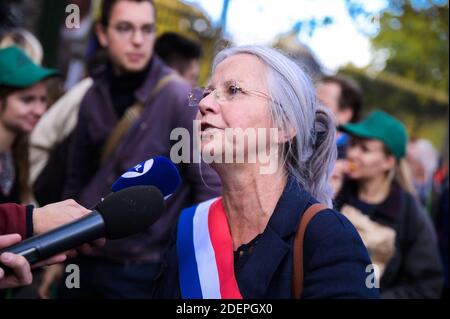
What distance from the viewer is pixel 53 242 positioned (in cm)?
158

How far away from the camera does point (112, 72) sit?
3.77 metres

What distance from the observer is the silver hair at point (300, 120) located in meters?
2.24

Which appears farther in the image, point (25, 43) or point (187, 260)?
point (25, 43)

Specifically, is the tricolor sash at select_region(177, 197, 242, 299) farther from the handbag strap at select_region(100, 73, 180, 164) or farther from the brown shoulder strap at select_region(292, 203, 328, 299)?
the handbag strap at select_region(100, 73, 180, 164)

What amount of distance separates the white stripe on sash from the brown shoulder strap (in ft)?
0.85

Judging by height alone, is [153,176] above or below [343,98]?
below

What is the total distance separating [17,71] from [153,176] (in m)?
1.94

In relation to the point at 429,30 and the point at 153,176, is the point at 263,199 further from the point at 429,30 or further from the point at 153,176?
the point at 429,30

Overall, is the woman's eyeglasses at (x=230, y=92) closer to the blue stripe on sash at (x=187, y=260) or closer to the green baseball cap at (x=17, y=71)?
the blue stripe on sash at (x=187, y=260)

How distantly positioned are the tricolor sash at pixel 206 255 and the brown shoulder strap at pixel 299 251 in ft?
0.61

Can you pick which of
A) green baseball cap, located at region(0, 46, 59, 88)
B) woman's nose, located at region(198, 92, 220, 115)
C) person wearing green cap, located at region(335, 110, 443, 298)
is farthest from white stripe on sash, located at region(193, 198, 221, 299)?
green baseball cap, located at region(0, 46, 59, 88)

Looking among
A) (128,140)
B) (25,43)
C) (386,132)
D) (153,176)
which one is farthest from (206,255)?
(25,43)

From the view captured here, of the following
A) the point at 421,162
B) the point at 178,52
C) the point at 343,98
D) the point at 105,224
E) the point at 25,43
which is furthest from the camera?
the point at 421,162

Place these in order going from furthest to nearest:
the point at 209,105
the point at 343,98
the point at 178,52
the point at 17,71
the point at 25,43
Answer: the point at 343,98
the point at 178,52
the point at 25,43
the point at 17,71
the point at 209,105
